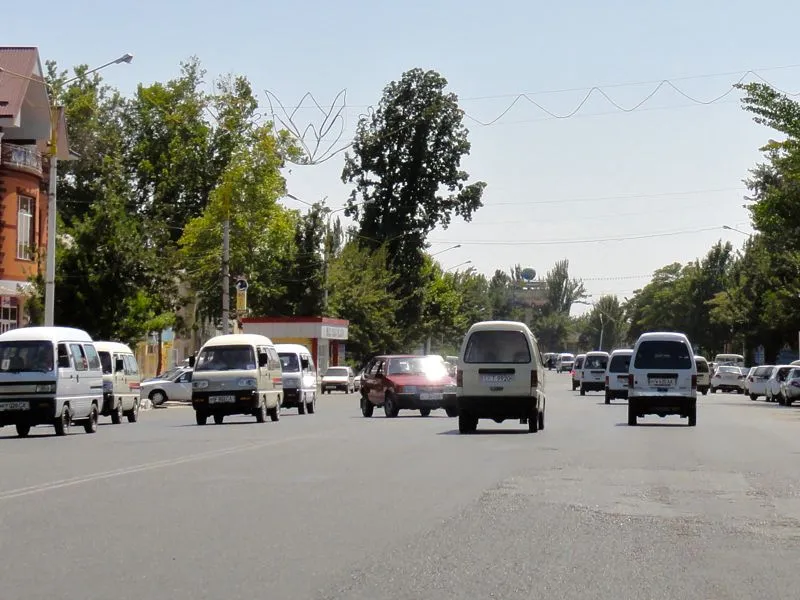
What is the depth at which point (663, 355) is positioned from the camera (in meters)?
34.8

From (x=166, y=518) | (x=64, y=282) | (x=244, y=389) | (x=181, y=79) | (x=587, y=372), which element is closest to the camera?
(x=166, y=518)

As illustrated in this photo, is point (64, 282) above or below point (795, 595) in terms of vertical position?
above

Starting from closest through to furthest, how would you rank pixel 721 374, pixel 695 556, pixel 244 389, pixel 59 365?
pixel 695 556
pixel 59 365
pixel 244 389
pixel 721 374

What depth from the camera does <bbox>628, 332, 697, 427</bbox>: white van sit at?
3444cm

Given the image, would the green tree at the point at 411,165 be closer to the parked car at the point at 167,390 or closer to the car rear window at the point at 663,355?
the parked car at the point at 167,390

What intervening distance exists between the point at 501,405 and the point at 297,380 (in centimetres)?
1512

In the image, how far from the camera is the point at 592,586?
9.62 m

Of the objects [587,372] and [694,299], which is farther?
[694,299]

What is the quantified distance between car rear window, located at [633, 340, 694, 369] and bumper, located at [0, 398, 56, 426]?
42.5 ft

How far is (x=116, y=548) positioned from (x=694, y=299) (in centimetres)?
13599

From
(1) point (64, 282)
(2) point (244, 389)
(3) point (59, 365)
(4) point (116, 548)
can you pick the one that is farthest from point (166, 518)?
(1) point (64, 282)

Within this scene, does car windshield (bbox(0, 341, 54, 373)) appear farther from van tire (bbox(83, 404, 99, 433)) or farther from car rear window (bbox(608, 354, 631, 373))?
car rear window (bbox(608, 354, 631, 373))

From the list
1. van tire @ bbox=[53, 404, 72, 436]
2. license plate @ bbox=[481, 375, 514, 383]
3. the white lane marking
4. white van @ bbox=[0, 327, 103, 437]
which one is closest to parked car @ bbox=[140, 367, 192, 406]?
white van @ bbox=[0, 327, 103, 437]

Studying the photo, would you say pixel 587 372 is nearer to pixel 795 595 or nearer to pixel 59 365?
pixel 59 365
